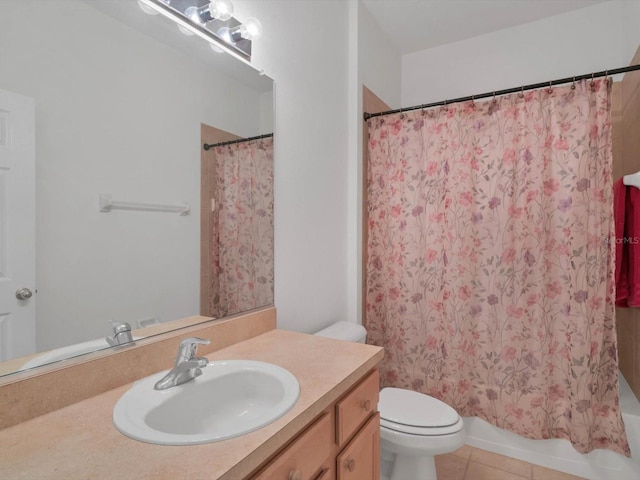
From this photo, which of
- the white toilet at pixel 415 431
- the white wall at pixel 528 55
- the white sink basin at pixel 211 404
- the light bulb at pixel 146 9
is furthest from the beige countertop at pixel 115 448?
the white wall at pixel 528 55

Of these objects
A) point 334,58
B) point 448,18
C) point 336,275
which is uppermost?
point 448,18

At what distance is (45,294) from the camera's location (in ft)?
2.75

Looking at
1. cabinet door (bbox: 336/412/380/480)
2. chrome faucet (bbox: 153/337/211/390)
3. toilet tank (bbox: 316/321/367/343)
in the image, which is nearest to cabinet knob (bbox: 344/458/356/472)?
cabinet door (bbox: 336/412/380/480)

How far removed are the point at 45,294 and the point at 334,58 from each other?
5.98 feet

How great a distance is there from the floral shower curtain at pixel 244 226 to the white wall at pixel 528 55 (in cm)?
188

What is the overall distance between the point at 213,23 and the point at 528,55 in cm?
228

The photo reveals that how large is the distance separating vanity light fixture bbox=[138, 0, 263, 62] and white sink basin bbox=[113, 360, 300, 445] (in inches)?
42.5

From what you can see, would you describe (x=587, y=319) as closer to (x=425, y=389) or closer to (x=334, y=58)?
(x=425, y=389)

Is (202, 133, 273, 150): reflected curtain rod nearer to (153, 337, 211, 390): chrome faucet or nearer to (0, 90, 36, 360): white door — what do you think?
(0, 90, 36, 360): white door

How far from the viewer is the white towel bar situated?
93cm

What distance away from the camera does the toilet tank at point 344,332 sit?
1805 mm

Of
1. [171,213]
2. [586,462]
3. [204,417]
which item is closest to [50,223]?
[171,213]

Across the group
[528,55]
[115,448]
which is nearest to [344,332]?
[115,448]

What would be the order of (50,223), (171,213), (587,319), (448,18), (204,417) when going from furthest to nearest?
(448,18) → (587,319) → (171,213) → (204,417) → (50,223)
